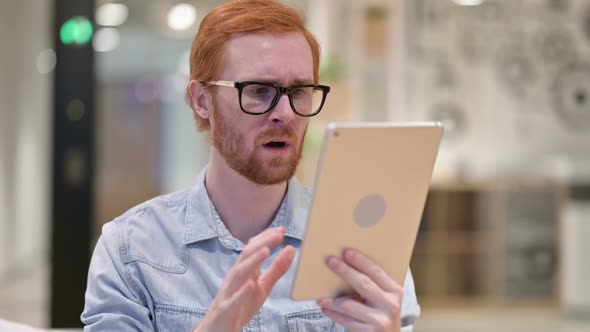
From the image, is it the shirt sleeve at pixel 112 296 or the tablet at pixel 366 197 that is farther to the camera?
the shirt sleeve at pixel 112 296

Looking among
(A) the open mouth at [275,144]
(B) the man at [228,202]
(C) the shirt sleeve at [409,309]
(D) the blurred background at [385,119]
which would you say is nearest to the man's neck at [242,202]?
(B) the man at [228,202]

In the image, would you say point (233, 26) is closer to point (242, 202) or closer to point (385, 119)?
point (242, 202)

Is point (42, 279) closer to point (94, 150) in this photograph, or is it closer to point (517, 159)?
point (94, 150)

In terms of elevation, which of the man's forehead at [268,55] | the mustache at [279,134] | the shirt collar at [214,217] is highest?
the man's forehead at [268,55]

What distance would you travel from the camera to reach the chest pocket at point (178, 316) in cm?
142

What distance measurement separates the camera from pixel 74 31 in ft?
13.7

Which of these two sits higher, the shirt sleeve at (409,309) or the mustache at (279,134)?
the mustache at (279,134)

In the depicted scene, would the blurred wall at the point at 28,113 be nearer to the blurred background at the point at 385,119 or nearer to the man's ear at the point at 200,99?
the blurred background at the point at 385,119

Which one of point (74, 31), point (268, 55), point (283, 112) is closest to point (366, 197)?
point (283, 112)

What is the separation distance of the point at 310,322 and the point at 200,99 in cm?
49

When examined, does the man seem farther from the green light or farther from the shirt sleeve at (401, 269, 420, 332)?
the green light

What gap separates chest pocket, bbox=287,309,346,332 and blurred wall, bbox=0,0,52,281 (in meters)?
3.06

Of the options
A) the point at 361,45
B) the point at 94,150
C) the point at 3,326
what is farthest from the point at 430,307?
the point at 3,326

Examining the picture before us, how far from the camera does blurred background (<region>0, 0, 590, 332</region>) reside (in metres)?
4.19
